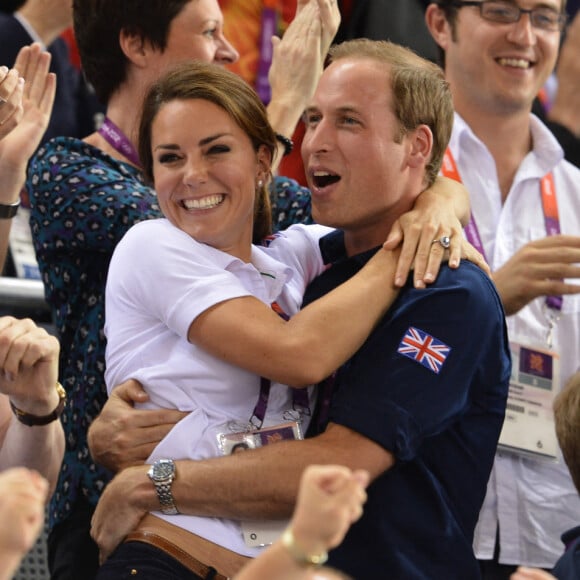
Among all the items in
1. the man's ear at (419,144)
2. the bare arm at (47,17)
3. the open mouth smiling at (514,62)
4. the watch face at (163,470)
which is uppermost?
the open mouth smiling at (514,62)

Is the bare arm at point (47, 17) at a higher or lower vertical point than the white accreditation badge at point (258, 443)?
higher

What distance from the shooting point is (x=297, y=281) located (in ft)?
9.41

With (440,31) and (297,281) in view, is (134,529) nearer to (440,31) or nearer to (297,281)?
(297,281)

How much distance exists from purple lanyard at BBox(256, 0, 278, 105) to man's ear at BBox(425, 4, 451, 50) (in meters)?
0.83

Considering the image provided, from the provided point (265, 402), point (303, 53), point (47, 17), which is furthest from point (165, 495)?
point (47, 17)

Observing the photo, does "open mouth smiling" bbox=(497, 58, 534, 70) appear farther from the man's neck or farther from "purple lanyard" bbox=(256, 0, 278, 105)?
"purple lanyard" bbox=(256, 0, 278, 105)

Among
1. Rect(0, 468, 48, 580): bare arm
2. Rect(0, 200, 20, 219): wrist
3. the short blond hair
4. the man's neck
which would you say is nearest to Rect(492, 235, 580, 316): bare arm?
the short blond hair

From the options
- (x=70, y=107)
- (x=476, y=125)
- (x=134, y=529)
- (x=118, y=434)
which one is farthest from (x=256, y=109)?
(x=70, y=107)

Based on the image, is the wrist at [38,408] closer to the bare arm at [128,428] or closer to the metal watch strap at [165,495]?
the bare arm at [128,428]

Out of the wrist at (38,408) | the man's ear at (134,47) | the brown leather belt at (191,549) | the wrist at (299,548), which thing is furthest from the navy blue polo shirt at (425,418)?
the man's ear at (134,47)

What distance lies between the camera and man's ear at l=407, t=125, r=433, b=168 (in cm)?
283

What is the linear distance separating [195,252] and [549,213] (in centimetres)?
157

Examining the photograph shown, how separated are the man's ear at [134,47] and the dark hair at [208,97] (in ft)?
1.99

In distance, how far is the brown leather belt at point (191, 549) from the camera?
2379 millimetres
